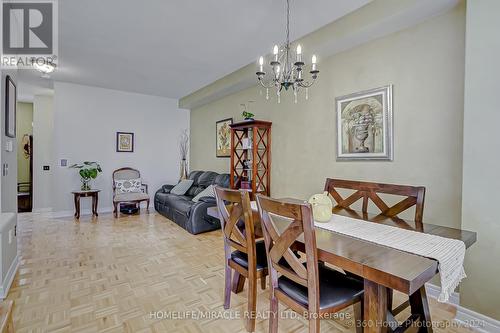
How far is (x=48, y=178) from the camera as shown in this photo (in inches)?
228

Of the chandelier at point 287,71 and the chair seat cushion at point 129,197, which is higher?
the chandelier at point 287,71

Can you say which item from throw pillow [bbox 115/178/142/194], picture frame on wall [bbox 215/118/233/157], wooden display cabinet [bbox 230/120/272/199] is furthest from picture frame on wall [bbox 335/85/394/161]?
throw pillow [bbox 115/178/142/194]

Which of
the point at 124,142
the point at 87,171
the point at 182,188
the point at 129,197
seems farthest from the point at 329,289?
the point at 124,142

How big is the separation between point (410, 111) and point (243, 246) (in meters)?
1.98

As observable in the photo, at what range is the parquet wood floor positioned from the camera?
1.83m

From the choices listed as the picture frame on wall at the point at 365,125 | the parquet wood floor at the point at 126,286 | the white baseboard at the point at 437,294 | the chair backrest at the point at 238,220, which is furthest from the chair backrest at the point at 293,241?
the picture frame on wall at the point at 365,125

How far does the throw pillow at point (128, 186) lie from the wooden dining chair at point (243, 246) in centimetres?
400

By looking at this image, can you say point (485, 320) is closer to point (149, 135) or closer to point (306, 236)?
point (306, 236)

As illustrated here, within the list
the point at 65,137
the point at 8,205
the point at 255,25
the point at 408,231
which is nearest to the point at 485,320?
the point at 408,231

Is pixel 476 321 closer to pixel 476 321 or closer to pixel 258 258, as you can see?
pixel 476 321

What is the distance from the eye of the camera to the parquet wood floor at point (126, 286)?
1825 millimetres

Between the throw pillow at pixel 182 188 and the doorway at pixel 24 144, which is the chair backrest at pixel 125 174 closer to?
the throw pillow at pixel 182 188

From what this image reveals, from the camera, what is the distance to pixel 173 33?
2.95 m

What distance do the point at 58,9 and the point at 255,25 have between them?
1928mm
